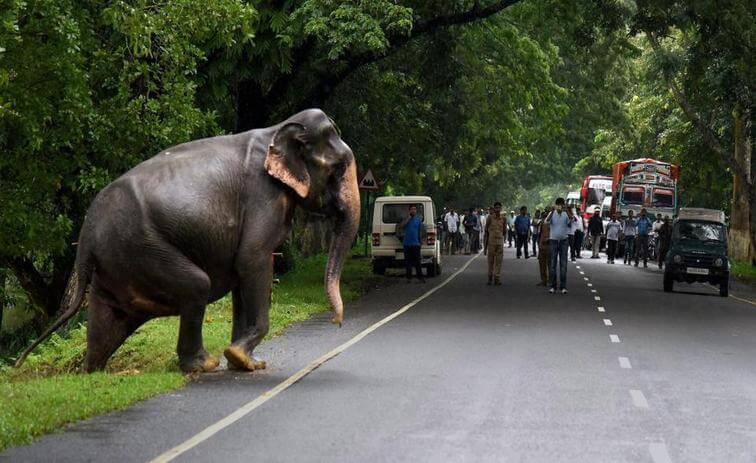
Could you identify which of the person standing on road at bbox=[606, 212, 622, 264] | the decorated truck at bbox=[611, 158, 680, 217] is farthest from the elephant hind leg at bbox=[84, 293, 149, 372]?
the decorated truck at bbox=[611, 158, 680, 217]

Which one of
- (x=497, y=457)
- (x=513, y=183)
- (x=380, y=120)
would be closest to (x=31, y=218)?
(x=497, y=457)

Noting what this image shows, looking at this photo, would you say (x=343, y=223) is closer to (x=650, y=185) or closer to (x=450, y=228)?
(x=450, y=228)

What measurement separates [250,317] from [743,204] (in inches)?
1484

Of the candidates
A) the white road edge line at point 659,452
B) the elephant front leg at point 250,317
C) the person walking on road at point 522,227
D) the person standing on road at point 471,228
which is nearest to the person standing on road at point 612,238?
the person walking on road at point 522,227

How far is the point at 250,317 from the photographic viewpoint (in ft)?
44.5

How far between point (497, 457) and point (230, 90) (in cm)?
1803

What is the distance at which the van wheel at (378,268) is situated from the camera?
116 feet

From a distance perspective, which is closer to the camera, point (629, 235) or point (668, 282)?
point (668, 282)

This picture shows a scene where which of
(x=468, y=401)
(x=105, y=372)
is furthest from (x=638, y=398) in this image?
(x=105, y=372)

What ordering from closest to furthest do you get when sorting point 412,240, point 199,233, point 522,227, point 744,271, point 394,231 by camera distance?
point 199,233
point 412,240
point 394,231
point 744,271
point 522,227

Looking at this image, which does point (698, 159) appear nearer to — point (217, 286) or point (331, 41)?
point (331, 41)

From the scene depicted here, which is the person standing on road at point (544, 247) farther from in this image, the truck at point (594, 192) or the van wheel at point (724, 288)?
the truck at point (594, 192)

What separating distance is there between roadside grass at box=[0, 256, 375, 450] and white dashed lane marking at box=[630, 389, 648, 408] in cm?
413

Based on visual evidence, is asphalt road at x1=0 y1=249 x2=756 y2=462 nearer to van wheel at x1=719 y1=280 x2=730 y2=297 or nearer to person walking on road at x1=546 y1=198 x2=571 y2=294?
person walking on road at x1=546 y1=198 x2=571 y2=294
